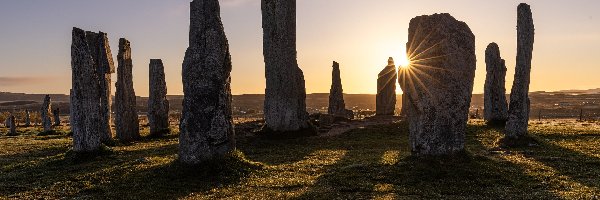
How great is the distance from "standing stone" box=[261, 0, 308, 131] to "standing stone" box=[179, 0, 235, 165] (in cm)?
1166

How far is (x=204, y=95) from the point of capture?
16.7 m

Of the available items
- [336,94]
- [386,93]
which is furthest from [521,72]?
[336,94]

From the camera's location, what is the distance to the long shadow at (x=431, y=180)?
13469 millimetres

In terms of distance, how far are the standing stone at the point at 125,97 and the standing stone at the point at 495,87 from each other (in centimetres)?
2199

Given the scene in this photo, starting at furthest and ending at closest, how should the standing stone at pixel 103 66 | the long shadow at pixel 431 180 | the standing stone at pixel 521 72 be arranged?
1. the standing stone at pixel 103 66
2. the standing stone at pixel 521 72
3. the long shadow at pixel 431 180

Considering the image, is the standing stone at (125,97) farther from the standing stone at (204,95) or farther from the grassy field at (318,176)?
the standing stone at (204,95)

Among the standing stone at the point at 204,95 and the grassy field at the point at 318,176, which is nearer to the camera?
the grassy field at the point at 318,176

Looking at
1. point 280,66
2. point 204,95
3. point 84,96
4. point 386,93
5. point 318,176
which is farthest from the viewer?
point 386,93

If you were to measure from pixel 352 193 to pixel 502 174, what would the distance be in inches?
195

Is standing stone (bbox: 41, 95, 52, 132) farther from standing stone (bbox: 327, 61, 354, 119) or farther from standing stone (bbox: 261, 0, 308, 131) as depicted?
standing stone (bbox: 327, 61, 354, 119)

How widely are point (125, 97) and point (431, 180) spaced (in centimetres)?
2008

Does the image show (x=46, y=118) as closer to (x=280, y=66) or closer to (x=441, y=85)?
(x=280, y=66)

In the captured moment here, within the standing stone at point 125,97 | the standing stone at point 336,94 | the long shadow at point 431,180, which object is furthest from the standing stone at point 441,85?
the standing stone at point 336,94

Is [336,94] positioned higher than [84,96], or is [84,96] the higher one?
[336,94]
